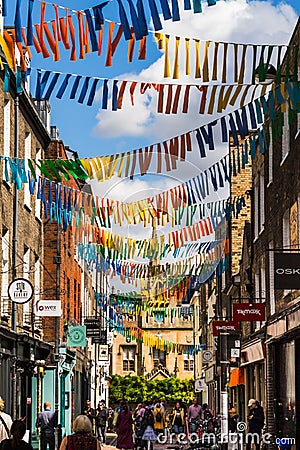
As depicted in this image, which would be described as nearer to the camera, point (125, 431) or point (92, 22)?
point (92, 22)

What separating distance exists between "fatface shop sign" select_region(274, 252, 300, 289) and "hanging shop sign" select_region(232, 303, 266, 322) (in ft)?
28.1

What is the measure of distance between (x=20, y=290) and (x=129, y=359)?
84.6m

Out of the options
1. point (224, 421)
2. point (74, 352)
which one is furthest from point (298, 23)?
point (74, 352)

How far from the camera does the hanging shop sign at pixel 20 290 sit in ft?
78.4

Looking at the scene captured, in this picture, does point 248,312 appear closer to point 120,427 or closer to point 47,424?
point 120,427

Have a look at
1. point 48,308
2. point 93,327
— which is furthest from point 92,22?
point 93,327

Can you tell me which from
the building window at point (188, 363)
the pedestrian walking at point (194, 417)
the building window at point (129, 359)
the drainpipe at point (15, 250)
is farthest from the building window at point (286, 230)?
the building window at point (129, 359)

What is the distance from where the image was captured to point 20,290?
78.8 ft

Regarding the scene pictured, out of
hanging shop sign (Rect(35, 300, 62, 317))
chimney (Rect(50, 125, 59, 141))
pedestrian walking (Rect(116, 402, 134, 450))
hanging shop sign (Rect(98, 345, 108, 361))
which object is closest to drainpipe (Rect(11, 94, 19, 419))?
hanging shop sign (Rect(35, 300, 62, 317))

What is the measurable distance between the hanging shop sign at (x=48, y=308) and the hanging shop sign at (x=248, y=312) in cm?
538

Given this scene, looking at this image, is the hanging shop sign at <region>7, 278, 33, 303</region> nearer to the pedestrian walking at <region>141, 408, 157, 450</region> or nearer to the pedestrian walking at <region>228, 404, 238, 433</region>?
the pedestrian walking at <region>228, 404, 238, 433</region>

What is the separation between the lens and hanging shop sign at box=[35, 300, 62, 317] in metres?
28.7

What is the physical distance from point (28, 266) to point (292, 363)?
35.0 ft

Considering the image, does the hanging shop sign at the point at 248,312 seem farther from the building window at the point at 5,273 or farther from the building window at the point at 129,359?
the building window at the point at 129,359
